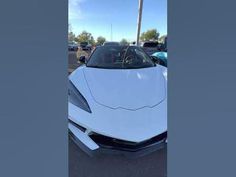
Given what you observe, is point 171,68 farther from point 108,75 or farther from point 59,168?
point 108,75

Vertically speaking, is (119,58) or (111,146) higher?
(119,58)

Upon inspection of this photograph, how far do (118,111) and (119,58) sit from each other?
3.53 ft

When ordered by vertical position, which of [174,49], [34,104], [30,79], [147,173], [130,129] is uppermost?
[174,49]

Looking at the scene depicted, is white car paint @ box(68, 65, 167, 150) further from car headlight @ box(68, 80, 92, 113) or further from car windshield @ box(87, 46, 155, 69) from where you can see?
car windshield @ box(87, 46, 155, 69)

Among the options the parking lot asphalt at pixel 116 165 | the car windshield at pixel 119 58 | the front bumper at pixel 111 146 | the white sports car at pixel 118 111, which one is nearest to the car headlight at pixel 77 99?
the white sports car at pixel 118 111

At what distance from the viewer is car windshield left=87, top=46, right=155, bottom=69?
288 cm

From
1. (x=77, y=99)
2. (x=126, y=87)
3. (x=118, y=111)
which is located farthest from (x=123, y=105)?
(x=77, y=99)

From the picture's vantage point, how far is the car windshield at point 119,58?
288cm

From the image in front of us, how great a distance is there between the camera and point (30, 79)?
1.05m

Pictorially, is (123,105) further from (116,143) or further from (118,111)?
(116,143)

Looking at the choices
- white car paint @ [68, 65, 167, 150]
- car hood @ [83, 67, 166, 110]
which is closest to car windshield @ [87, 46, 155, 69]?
car hood @ [83, 67, 166, 110]

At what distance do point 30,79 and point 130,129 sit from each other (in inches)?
42.0

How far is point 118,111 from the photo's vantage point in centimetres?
205

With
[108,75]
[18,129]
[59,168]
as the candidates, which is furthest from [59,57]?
[108,75]
